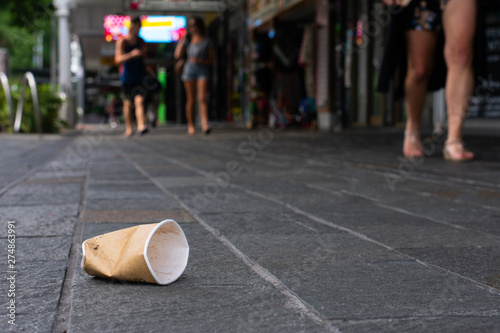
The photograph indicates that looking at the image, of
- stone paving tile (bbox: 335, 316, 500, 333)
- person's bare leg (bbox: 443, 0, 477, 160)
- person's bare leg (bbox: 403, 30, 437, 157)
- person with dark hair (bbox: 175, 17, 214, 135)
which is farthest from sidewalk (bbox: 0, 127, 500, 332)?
person with dark hair (bbox: 175, 17, 214, 135)

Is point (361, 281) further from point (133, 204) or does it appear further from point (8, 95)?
point (8, 95)

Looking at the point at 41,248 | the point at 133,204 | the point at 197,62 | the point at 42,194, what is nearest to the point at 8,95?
the point at 197,62

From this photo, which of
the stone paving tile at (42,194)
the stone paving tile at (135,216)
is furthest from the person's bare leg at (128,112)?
the stone paving tile at (135,216)

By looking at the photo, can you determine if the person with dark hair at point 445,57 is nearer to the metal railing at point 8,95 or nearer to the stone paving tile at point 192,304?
the stone paving tile at point 192,304

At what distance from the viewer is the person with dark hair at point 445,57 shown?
Result: 4.56m

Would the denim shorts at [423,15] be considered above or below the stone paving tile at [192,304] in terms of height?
above

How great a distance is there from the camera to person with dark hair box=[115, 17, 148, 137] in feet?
35.0

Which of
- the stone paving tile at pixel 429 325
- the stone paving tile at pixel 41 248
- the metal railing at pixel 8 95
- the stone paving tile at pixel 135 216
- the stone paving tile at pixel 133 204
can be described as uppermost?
the metal railing at pixel 8 95

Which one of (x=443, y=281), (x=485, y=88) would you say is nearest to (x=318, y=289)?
(x=443, y=281)

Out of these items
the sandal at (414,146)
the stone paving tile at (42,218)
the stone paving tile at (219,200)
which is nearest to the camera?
the stone paving tile at (42,218)

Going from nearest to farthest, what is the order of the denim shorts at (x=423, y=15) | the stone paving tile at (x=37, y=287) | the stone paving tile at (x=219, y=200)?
1. the stone paving tile at (x=37, y=287)
2. the stone paving tile at (x=219, y=200)
3. the denim shorts at (x=423, y=15)

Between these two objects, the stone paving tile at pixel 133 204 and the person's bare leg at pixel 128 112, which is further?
the person's bare leg at pixel 128 112

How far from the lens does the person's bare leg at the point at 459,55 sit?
178 inches

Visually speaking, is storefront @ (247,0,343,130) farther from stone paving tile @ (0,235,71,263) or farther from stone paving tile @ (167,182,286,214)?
stone paving tile @ (0,235,71,263)
